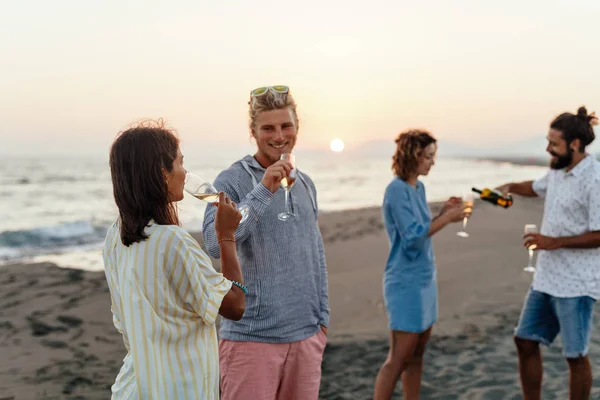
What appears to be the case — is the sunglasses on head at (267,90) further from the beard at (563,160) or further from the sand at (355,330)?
the sand at (355,330)

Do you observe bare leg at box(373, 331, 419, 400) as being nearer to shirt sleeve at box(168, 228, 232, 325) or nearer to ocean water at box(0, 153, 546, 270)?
ocean water at box(0, 153, 546, 270)

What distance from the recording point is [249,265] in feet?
9.43

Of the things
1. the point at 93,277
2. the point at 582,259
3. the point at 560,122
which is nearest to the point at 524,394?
the point at 582,259

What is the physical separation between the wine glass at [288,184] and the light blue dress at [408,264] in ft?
4.17

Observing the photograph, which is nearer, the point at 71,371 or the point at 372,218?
the point at 71,371

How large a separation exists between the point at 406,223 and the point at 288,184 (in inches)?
52.7

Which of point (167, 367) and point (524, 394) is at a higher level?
point (167, 367)

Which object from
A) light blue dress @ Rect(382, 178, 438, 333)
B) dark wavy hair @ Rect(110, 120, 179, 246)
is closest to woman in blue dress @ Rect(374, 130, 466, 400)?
light blue dress @ Rect(382, 178, 438, 333)

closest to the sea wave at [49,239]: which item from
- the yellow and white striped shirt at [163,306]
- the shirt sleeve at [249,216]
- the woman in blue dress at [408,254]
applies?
the woman in blue dress at [408,254]

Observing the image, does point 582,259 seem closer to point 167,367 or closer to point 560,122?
point 560,122

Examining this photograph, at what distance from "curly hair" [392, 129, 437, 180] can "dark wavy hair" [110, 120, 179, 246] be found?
2345 mm

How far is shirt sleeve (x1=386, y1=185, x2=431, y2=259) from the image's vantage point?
4.00 metres

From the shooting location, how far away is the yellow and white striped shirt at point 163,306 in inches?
79.7

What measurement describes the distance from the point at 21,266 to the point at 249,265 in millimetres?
9734
